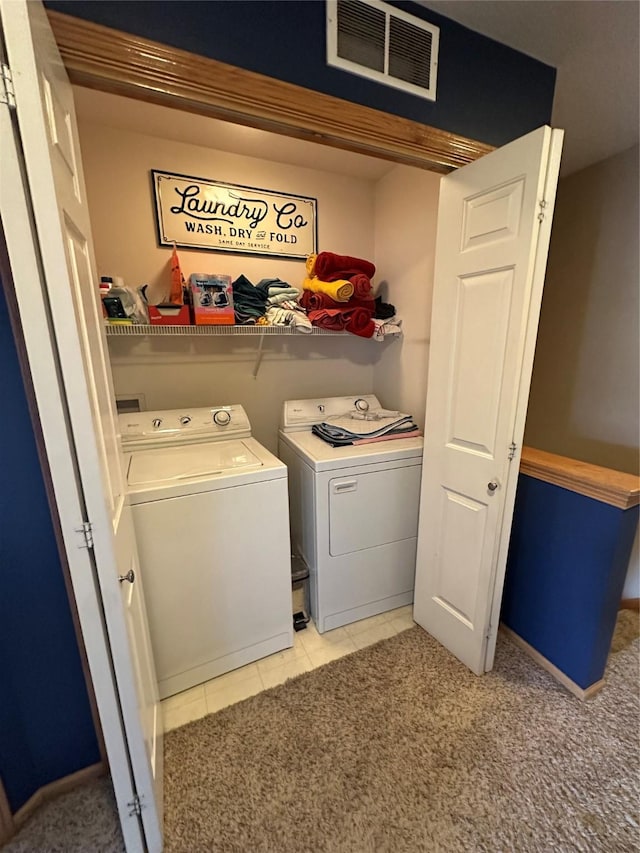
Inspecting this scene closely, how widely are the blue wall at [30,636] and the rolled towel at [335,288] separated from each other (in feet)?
4.86

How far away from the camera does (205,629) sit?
1531mm

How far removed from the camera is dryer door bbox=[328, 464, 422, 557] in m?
1.72

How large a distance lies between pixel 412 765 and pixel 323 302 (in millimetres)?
2107

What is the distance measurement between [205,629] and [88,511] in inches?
41.2

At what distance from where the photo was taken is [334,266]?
2082 millimetres

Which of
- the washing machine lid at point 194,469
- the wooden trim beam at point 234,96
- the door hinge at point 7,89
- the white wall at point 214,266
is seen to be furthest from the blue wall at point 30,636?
the white wall at point 214,266

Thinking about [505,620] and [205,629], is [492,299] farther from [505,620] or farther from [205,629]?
[205,629]

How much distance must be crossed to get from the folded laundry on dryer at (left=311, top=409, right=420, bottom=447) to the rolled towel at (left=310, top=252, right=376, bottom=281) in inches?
34.2

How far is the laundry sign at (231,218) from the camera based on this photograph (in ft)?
6.34

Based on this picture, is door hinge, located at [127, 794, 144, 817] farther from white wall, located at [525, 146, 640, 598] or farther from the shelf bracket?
white wall, located at [525, 146, 640, 598]

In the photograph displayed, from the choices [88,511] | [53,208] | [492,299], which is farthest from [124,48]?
[492,299]

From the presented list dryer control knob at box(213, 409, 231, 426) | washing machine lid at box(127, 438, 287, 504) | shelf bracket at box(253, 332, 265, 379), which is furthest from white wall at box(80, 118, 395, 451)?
washing machine lid at box(127, 438, 287, 504)

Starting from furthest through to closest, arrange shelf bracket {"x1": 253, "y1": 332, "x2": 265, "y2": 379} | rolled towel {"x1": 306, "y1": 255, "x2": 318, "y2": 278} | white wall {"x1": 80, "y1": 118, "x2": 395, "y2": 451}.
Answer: shelf bracket {"x1": 253, "y1": 332, "x2": 265, "y2": 379} → rolled towel {"x1": 306, "y1": 255, "x2": 318, "y2": 278} → white wall {"x1": 80, "y1": 118, "x2": 395, "y2": 451}

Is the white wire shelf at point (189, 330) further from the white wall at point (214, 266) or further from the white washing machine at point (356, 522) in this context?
the white washing machine at point (356, 522)
